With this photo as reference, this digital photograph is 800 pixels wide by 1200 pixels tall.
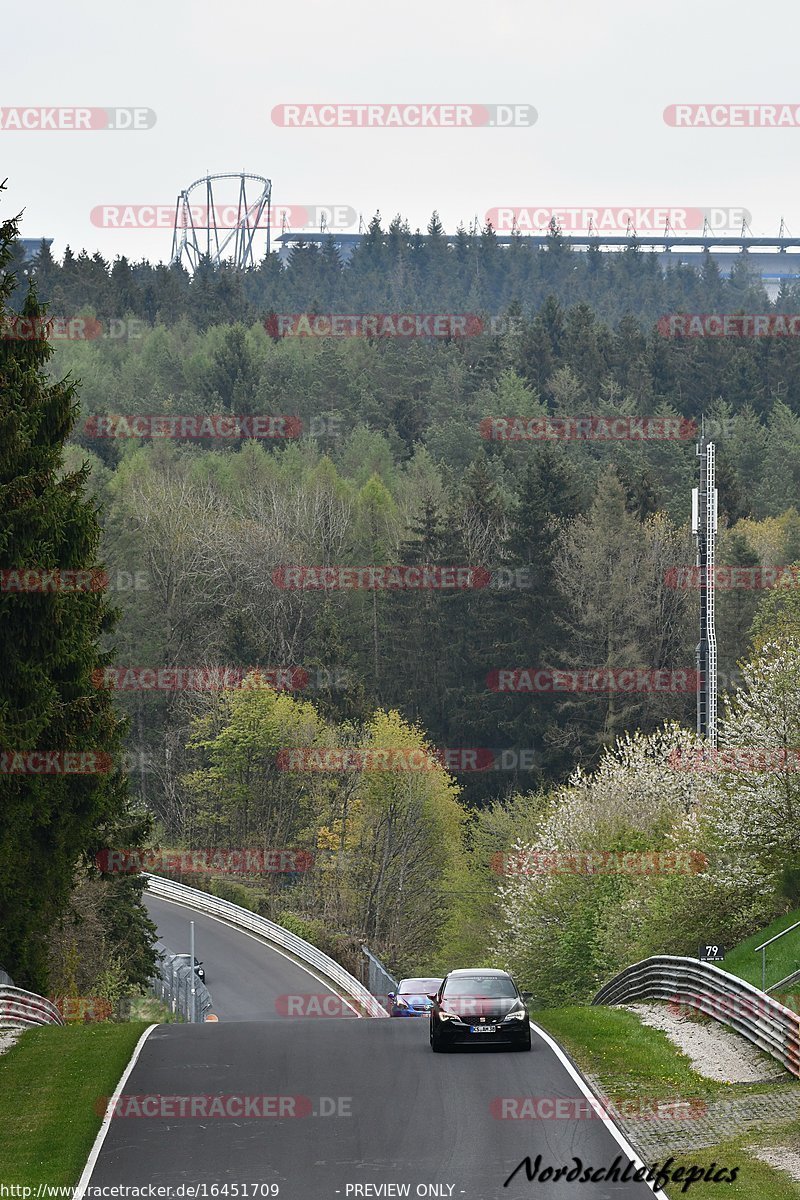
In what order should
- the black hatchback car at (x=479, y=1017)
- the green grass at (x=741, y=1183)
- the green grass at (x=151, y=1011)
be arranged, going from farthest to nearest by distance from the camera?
the green grass at (x=151, y=1011), the black hatchback car at (x=479, y=1017), the green grass at (x=741, y=1183)

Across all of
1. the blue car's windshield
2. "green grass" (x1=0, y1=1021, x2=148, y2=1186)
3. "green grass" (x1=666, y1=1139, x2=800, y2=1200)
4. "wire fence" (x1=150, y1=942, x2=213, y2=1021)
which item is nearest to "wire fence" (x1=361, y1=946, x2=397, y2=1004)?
"wire fence" (x1=150, y1=942, x2=213, y2=1021)

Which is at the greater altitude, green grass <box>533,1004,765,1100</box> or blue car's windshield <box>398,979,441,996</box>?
green grass <box>533,1004,765,1100</box>

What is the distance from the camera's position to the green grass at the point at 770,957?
30156 millimetres

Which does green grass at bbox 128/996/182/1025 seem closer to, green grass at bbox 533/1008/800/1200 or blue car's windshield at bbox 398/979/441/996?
blue car's windshield at bbox 398/979/441/996

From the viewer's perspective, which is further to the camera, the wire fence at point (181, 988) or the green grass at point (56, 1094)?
the wire fence at point (181, 988)

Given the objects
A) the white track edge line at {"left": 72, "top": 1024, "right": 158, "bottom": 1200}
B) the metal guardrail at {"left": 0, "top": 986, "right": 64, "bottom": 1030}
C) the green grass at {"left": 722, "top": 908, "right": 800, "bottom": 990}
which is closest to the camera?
the white track edge line at {"left": 72, "top": 1024, "right": 158, "bottom": 1200}

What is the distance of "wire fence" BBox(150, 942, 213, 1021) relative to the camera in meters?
50.4

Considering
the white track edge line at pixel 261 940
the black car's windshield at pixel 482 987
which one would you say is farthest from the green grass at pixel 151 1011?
the black car's windshield at pixel 482 987

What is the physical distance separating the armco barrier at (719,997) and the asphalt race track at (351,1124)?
2.78 metres

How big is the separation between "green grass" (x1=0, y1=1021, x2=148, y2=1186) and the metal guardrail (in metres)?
0.51

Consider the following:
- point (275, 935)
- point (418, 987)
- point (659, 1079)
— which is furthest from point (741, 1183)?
point (275, 935)

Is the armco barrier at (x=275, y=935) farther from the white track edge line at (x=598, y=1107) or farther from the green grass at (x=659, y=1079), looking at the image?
the white track edge line at (x=598, y=1107)

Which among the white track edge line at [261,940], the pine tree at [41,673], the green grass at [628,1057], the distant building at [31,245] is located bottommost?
the white track edge line at [261,940]

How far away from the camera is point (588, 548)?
91625 millimetres
